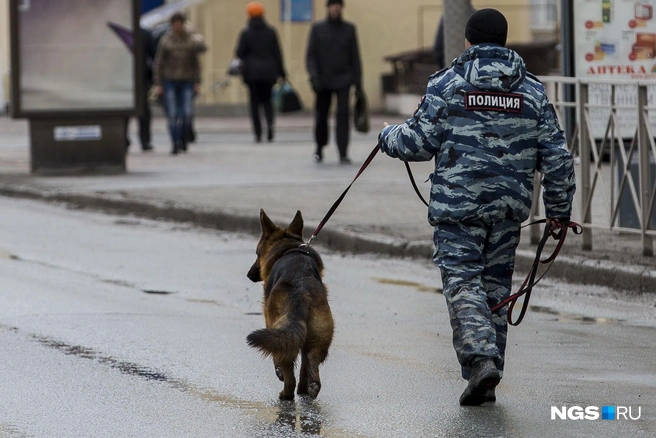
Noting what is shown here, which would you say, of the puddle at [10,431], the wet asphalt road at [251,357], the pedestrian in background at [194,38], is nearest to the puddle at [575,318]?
the wet asphalt road at [251,357]

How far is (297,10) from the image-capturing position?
30.0 metres

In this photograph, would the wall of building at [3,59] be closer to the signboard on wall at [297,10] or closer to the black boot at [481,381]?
the signboard on wall at [297,10]

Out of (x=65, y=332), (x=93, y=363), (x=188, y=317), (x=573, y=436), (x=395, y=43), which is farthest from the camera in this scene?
(x=395, y=43)

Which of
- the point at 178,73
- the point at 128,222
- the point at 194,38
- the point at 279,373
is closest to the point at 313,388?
the point at 279,373

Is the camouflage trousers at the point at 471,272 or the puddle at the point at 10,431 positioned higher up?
the camouflage trousers at the point at 471,272

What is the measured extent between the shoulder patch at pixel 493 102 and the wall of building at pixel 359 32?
23855 mm

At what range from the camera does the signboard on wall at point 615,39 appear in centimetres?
1078

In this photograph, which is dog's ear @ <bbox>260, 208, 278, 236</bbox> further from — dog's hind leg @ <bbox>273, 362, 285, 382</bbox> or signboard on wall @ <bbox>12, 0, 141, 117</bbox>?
signboard on wall @ <bbox>12, 0, 141, 117</bbox>

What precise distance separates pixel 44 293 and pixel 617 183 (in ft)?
13.2

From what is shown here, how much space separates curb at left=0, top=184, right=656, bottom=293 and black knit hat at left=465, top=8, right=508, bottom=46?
3.47m

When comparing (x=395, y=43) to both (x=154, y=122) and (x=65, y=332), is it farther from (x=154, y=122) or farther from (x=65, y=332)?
(x=65, y=332)

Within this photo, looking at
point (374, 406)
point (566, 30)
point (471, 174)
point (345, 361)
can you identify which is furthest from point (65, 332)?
point (566, 30)

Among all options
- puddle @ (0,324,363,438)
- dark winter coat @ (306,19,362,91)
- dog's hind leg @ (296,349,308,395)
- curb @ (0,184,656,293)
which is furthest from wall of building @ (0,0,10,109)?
dog's hind leg @ (296,349,308,395)

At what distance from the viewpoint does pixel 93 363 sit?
265 inches
